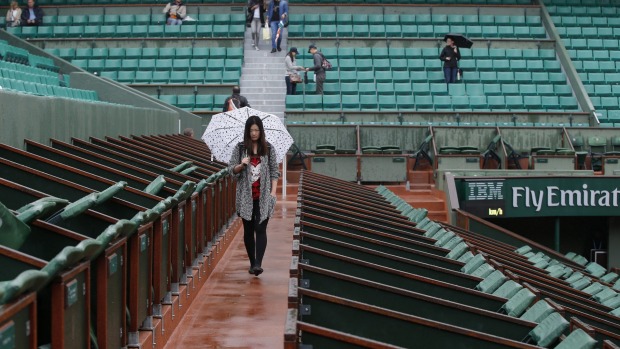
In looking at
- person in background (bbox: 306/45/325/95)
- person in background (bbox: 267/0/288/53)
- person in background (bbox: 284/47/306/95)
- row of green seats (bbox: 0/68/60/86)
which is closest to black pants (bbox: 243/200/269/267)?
row of green seats (bbox: 0/68/60/86)

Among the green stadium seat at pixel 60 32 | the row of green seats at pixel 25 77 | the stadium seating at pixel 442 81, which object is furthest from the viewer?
the green stadium seat at pixel 60 32

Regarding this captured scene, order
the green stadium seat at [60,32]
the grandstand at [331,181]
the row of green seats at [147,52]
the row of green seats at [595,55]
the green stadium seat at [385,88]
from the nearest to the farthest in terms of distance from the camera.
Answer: the grandstand at [331,181] < the green stadium seat at [385,88] < the row of green seats at [147,52] < the row of green seats at [595,55] < the green stadium seat at [60,32]

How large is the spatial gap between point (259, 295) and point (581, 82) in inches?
684

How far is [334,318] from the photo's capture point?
4.42m

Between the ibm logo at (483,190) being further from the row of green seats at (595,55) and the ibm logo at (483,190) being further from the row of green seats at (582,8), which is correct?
the row of green seats at (582,8)

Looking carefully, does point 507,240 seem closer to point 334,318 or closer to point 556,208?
point 556,208

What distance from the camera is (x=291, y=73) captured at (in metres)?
22.5

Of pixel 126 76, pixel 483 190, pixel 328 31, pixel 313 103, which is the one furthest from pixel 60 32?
pixel 483 190

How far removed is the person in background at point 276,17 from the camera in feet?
79.6

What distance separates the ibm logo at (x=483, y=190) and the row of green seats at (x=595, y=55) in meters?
9.53

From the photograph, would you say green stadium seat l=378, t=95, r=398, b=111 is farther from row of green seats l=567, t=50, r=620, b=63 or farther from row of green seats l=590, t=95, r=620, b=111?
row of green seats l=567, t=50, r=620, b=63

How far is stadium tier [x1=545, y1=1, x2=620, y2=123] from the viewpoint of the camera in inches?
917

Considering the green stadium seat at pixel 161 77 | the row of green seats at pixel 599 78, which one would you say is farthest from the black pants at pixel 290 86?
the row of green seats at pixel 599 78

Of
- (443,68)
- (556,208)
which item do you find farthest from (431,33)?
(556,208)
